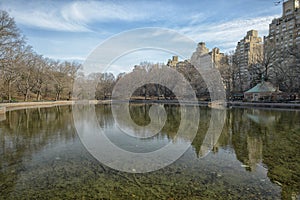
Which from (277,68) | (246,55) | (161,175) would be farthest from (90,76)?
(246,55)

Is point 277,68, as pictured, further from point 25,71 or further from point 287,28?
point 25,71

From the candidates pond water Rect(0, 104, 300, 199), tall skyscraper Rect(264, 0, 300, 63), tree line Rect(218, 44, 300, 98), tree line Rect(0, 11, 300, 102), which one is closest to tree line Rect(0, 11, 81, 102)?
tree line Rect(0, 11, 300, 102)

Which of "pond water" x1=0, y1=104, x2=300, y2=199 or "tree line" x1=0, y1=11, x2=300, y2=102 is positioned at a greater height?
"tree line" x1=0, y1=11, x2=300, y2=102

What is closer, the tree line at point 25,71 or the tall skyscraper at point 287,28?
the tree line at point 25,71

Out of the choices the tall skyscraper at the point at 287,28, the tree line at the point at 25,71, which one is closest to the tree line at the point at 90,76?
the tree line at the point at 25,71

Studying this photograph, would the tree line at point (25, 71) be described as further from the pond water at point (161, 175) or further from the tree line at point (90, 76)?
the pond water at point (161, 175)

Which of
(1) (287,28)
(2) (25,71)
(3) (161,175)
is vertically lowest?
(3) (161,175)

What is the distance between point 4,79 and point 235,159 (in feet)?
117

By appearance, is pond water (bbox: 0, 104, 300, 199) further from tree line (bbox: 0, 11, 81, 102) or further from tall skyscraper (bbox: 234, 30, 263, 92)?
tall skyscraper (bbox: 234, 30, 263, 92)

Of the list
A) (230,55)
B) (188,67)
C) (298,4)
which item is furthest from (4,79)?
(298,4)

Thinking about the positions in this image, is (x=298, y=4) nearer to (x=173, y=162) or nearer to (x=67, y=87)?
(x=67, y=87)

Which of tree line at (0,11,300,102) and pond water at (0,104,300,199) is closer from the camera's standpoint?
pond water at (0,104,300,199)

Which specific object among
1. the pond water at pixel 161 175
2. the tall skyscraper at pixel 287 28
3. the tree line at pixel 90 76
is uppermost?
the tall skyscraper at pixel 287 28

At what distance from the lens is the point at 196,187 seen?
14.3 feet
